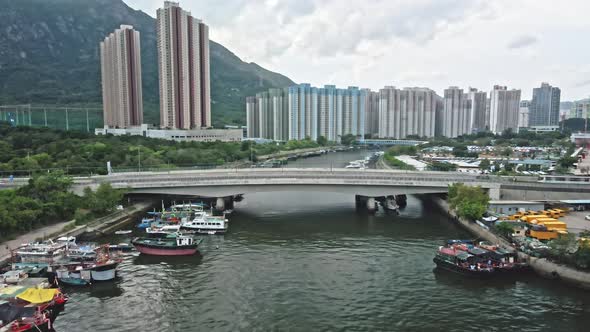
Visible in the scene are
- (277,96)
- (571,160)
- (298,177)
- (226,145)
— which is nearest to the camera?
(298,177)

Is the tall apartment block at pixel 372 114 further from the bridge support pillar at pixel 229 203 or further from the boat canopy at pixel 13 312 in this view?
the boat canopy at pixel 13 312

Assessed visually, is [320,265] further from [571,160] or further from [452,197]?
[571,160]

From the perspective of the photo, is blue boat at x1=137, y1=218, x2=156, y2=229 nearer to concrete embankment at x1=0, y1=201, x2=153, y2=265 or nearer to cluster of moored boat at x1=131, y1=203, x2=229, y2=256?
cluster of moored boat at x1=131, y1=203, x2=229, y2=256

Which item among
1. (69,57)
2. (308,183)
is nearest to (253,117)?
(69,57)

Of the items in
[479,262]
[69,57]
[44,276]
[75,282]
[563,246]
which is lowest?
[75,282]

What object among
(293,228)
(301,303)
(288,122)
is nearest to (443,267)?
(301,303)

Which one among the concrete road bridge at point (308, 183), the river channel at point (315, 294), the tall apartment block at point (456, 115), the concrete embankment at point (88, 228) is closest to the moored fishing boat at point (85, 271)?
the river channel at point (315, 294)

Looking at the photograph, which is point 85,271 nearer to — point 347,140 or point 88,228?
point 88,228
